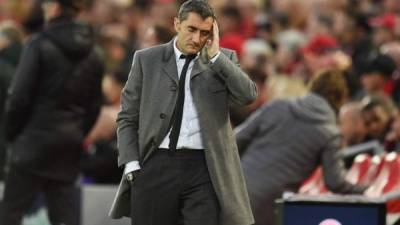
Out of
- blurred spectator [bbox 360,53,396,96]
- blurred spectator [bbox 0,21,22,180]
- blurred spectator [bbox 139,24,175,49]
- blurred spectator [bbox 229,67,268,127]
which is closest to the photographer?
blurred spectator [bbox 139,24,175,49]

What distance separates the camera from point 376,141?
1332 centimetres

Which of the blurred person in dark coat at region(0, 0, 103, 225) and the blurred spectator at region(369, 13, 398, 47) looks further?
the blurred spectator at region(369, 13, 398, 47)

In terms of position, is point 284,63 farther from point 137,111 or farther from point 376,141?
point 137,111

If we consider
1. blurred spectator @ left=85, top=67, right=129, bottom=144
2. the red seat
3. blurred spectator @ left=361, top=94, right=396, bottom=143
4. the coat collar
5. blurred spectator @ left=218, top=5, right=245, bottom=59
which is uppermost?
blurred spectator @ left=218, top=5, right=245, bottom=59

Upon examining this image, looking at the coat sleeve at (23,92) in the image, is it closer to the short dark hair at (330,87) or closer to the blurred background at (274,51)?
the blurred background at (274,51)

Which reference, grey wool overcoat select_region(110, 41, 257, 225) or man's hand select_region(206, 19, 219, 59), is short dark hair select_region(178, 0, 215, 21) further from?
grey wool overcoat select_region(110, 41, 257, 225)

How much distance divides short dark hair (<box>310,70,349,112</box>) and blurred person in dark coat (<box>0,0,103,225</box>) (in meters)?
1.76

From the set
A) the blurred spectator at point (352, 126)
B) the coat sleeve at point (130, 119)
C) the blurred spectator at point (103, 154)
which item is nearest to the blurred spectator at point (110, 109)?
the blurred spectator at point (103, 154)

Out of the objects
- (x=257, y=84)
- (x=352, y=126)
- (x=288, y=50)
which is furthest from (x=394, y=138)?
(x=288, y=50)

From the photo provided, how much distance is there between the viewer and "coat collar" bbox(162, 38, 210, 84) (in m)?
8.62

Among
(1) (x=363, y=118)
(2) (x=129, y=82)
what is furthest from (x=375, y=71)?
(2) (x=129, y=82)

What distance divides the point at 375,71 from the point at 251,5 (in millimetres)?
5067

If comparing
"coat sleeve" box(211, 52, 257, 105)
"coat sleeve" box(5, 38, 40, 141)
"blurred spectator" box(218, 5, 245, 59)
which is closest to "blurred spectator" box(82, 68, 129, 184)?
"coat sleeve" box(5, 38, 40, 141)

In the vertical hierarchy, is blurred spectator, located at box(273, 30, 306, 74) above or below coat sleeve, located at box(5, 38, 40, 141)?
above
